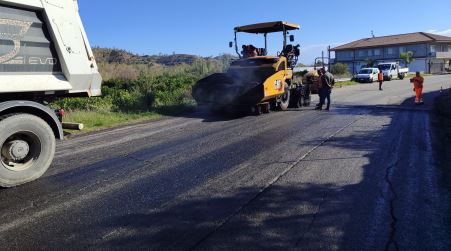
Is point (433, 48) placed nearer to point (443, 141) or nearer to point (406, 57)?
point (406, 57)

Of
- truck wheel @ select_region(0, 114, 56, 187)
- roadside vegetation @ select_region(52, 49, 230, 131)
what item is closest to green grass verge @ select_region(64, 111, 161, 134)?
roadside vegetation @ select_region(52, 49, 230, 131)

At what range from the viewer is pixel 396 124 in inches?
415

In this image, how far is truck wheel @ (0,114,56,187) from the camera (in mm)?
5285

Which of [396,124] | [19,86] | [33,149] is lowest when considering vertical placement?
[396,124]

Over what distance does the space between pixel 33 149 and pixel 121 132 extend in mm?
4357

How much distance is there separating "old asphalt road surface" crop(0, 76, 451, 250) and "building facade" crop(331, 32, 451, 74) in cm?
5999

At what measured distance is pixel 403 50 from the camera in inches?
2702

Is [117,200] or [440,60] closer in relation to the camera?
[117,200]

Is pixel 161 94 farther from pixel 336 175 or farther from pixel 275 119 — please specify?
pixel 336 175

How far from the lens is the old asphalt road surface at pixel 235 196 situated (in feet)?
12.4

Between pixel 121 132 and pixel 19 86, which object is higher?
pixel 19 86

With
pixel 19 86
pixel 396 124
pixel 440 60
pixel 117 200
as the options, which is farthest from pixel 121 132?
pixel 440 60

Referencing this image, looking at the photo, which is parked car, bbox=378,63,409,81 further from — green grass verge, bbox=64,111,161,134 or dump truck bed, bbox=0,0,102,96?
dump truck bed, bbox=0,0,102,96

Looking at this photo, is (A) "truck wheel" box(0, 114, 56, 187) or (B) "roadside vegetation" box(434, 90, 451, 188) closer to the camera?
(A) "truck wheel" box(0, 114, 56, 187)
